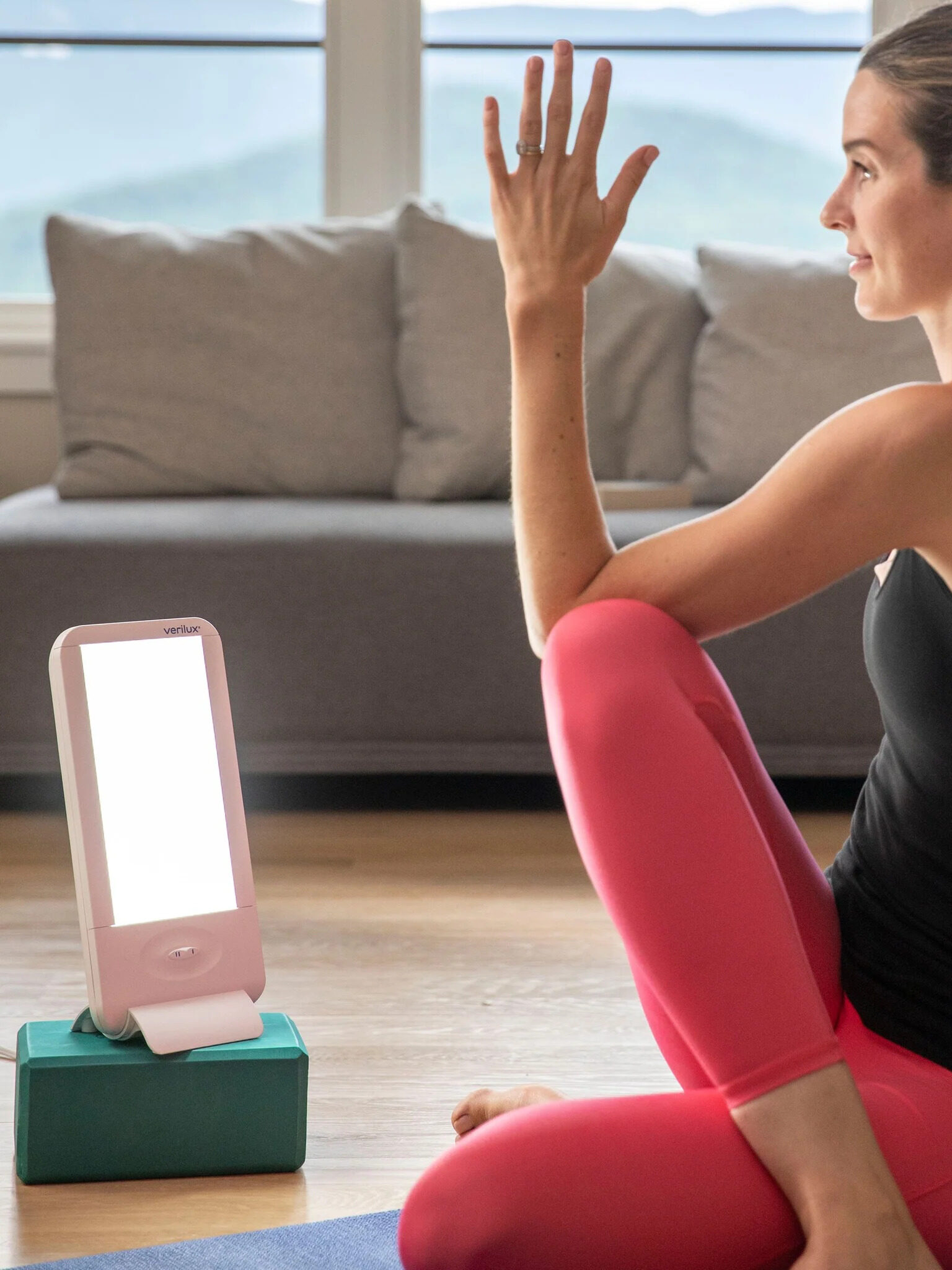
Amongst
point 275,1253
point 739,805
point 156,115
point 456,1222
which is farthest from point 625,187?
point 156,115

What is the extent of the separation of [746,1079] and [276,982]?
86 cm

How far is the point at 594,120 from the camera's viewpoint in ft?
3.35

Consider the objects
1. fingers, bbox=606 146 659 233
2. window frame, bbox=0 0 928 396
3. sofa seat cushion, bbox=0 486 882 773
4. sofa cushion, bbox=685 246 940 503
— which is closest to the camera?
fingers, bbox=606 146 659 233

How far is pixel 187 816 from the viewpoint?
125 cm

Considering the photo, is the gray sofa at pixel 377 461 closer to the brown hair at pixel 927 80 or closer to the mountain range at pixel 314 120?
the mountain range at pixel 314 120

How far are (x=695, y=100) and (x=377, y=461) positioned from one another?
1.25m

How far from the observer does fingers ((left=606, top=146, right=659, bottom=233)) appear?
3.41ft

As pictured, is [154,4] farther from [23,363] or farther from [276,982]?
[276,982]

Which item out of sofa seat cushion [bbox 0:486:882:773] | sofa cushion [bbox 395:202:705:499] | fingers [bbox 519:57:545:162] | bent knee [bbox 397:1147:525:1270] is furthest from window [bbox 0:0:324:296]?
bent knee [bbox 397:1147:525:1270]

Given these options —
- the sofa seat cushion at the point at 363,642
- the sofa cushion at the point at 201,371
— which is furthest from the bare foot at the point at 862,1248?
the sofa cushion at the point at 201,371

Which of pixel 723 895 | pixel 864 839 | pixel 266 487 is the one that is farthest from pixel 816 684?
pixel 723 895

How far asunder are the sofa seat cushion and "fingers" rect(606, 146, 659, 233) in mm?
1274

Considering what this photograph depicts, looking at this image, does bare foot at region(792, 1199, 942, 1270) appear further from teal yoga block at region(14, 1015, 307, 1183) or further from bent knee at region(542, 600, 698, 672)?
teal yoga block at region(14, 1015, 307, 1183)

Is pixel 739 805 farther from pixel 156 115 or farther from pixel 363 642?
pixel 156 115
